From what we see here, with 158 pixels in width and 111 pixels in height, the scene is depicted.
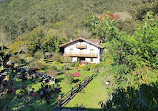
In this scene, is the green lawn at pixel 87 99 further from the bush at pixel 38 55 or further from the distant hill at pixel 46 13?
the distant hill at pixel 46 13

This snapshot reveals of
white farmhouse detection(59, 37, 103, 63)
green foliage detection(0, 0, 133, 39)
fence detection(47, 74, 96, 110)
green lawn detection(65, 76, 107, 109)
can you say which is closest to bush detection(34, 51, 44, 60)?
white farmhouse detection(59, 37, 103, 63)

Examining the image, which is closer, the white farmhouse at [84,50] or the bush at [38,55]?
the white farmhouse at [84,50]

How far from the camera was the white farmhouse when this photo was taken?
31.8m

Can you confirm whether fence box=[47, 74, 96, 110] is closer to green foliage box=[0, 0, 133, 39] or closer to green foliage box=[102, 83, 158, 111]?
green foliage box=[102, 83, 158, 111]

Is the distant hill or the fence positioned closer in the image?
the fence

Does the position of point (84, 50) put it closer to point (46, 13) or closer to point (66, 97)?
point (66, 97)

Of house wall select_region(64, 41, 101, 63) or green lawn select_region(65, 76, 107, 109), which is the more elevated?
house wall select_region(64, 41, 101, 63)

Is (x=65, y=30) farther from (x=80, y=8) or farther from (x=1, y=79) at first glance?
(x=1, y=79)

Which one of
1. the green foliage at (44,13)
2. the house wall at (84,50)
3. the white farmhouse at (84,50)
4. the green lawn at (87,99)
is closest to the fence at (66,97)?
the green lawn at (87,99)

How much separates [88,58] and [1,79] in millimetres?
30528

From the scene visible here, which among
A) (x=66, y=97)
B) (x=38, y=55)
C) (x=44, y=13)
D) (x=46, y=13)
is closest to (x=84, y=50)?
(x=38, y=55)

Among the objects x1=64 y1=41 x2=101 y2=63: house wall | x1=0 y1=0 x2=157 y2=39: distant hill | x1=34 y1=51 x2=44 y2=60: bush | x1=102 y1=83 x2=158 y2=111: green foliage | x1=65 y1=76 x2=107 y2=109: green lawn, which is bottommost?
x1=65 y1=76 x2=107 y2=109: green lawn

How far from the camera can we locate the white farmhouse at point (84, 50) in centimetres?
3185

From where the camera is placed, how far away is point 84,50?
109ft
